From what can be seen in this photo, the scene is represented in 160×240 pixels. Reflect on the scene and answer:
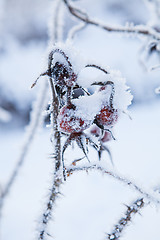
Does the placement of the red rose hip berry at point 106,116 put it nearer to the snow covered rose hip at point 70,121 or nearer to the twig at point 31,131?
the snow covered rose hip at point 70,121

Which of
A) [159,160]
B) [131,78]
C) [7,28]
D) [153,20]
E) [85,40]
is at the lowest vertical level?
[153,20]

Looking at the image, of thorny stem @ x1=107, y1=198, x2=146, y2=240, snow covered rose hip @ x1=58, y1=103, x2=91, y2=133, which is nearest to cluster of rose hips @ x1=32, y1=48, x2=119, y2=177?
snow covered rose hip @ x1=58, y1=103, x2=91, y2=133

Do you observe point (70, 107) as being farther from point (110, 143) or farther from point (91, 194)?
point (91, 194)

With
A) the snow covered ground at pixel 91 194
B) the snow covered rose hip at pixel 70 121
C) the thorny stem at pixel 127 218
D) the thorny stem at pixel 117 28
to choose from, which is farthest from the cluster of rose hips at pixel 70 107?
the snow covered ground at pixel 91 194

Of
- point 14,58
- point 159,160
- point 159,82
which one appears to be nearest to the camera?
point 159,160

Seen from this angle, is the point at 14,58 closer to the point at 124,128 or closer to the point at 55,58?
the point at 124,128

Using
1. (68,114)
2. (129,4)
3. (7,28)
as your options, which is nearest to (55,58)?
(68,114)
